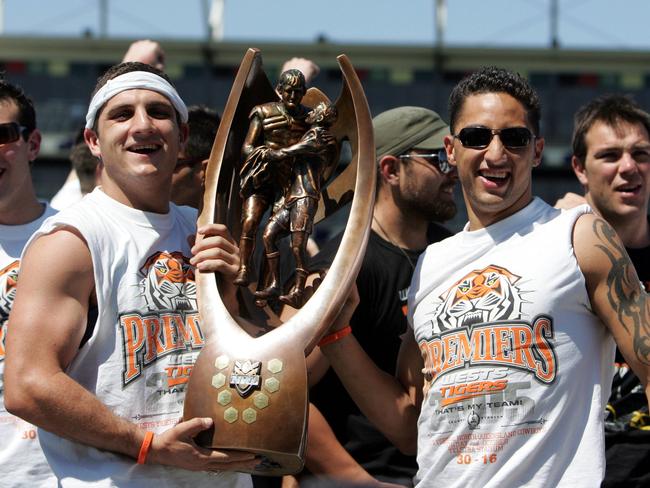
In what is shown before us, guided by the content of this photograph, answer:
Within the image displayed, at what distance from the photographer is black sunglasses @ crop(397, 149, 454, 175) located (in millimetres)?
4711

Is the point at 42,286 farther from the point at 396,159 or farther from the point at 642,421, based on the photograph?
the point at 642,421

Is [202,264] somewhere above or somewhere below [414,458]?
above

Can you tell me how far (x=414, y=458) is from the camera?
433 centimetres

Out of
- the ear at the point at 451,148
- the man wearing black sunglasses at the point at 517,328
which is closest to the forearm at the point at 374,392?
the man wearing black sunglasses at the point at 517,328

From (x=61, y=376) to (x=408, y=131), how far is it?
7.02 feet

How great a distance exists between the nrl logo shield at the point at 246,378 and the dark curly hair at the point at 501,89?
3.65 ft

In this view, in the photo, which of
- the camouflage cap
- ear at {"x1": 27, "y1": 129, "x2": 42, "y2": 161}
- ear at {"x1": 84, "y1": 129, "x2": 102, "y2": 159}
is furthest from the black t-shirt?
ear at {"x1": 27, "y1": 129, "x2": 42, "y2": 161}

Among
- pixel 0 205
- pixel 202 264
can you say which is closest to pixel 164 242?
pixel 202 264

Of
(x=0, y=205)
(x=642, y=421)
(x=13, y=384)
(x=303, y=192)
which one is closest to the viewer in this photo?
(x=13, y=384)

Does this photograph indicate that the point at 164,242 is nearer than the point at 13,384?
No

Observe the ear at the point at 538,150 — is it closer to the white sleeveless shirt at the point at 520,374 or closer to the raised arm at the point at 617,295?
the white sleeveless shirt at the point at 520,374

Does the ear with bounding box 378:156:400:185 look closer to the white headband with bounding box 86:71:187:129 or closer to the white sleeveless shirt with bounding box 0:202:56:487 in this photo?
the white headband with bounding box 86:71:187:129

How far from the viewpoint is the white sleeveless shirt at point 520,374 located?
3.25 metres

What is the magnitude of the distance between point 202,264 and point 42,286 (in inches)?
19.0
